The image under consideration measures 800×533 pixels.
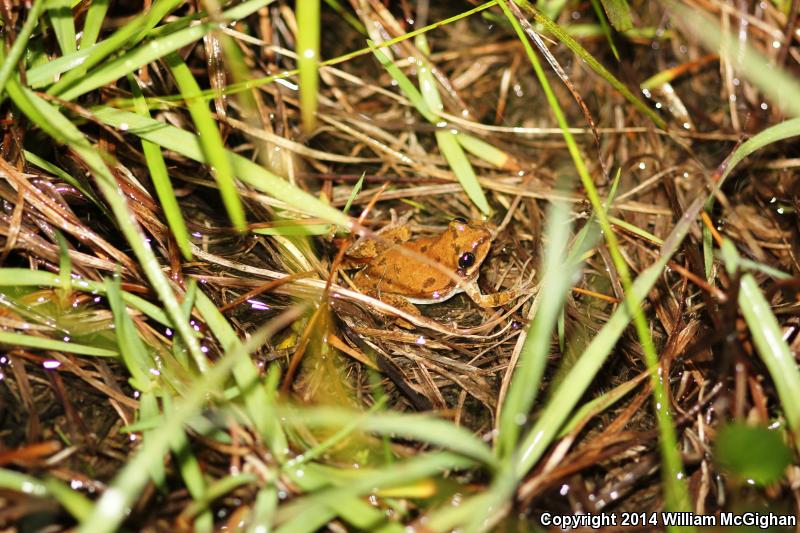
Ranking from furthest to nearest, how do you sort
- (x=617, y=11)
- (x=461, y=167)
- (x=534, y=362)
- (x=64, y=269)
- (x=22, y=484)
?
(x=461, y=167), (x=617, y=11), (x=64, y=269), (x=534, y=362), (x=22, y=484)

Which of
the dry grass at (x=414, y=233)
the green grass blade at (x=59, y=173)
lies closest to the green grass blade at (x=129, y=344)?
the dry grass at (x=414, y=233)

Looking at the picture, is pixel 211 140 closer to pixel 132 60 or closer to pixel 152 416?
pixel 132 60

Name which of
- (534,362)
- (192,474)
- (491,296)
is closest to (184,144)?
(192,474)

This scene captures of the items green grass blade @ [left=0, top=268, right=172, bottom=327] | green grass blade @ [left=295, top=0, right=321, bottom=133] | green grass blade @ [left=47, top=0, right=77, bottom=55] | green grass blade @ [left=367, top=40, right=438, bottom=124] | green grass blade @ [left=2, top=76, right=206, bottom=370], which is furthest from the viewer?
green grass blade @ [left=367, top=40, right=438, bottom=124]

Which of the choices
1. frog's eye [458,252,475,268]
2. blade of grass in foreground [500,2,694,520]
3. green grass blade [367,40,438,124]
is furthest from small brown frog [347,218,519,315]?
blade of grass in foreground [500,2,694,520]

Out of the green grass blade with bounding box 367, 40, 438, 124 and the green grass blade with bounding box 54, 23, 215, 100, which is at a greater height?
the green grass blade with bounding box 54, 23, 215, 100

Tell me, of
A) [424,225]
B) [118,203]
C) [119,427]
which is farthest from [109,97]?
[424,225]

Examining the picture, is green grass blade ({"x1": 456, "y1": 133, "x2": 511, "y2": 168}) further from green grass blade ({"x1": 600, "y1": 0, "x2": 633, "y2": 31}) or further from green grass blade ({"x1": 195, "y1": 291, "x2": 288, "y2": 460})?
green grass blade ({"x1": 195, "y1": 291, "x2": 288, "y2": 460})
